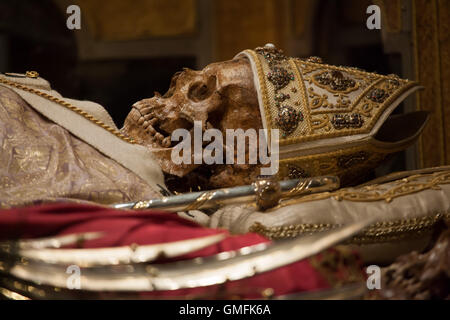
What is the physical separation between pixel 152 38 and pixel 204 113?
253 centimetres

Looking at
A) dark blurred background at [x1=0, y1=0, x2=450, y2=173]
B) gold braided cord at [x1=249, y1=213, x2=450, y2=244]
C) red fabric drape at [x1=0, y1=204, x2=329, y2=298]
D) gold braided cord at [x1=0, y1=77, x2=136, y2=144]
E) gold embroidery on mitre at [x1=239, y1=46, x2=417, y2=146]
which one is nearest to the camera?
red fabric drape at [x1=0, y1=204, x2=329, y2=298]

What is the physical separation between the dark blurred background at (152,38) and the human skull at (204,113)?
92 centimetres

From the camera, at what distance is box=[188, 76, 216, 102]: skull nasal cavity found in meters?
1.56

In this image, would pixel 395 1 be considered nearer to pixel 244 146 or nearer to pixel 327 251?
pixel 244 146

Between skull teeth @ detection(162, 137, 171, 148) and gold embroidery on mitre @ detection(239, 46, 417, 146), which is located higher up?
gold embroidery on mitre @ detection(239, 46, 417, 146)

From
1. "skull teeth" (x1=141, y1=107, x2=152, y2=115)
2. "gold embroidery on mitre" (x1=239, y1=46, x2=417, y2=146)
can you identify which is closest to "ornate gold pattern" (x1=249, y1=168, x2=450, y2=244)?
"gold embroidery on mitre" (x1=239, y1=46, x2=417, y2=146)

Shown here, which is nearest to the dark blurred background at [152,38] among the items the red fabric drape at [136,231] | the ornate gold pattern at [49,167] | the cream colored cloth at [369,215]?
the cream colored cloth at [369,215]

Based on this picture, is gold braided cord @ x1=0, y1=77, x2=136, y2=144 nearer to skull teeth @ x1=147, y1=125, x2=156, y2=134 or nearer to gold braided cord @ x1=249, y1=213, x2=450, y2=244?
skull teeth @ x1=147, y1=125, x2=156, y2=134

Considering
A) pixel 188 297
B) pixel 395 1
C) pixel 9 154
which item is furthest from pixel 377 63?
pixel 188 297

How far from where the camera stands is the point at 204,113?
1540 millimetres

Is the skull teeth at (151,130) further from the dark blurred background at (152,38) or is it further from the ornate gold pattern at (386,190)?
the dark blurred background at (152,38)

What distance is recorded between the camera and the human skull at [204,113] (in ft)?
4.98

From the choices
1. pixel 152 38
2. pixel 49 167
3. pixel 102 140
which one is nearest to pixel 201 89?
pixel 102 140

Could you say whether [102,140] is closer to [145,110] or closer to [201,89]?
[145,110]
